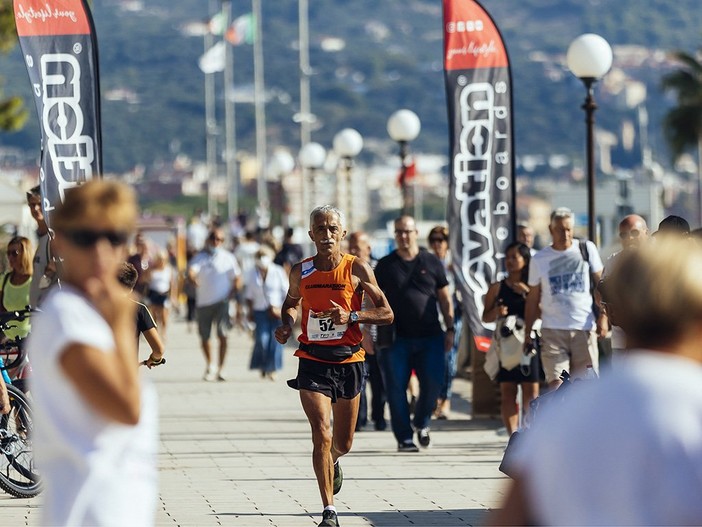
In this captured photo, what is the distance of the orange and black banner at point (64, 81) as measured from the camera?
35.8 ft

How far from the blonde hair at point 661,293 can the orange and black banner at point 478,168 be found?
987cm

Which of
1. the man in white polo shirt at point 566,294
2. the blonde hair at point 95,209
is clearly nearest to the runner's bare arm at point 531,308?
the man in white polo shirt at point 566,294

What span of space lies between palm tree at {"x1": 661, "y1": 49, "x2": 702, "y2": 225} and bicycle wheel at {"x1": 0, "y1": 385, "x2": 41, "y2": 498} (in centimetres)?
6929

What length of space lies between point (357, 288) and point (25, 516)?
217cm

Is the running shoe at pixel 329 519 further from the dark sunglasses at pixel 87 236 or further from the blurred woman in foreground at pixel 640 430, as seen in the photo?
the blurred woman in foreground at pixel 640 430

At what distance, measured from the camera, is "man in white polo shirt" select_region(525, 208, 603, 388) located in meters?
11.2

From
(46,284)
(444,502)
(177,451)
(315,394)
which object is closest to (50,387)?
(315,394)

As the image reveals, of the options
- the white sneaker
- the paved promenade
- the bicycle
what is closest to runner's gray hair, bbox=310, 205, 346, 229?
the paved promenade

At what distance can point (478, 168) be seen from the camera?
13297 mm

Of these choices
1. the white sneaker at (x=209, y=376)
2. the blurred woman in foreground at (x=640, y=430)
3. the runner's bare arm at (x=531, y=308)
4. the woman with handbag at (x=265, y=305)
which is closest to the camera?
the blurred woman in foreground at (x=640, y=430)

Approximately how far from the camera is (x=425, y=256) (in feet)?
40.1

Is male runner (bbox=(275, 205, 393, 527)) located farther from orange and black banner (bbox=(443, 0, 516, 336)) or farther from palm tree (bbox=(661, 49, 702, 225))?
palm tree (bbox=(661, 49, 702, 225))

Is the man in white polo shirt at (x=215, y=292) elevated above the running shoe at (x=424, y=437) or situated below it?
above

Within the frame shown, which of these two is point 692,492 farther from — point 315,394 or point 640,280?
point 315,394
